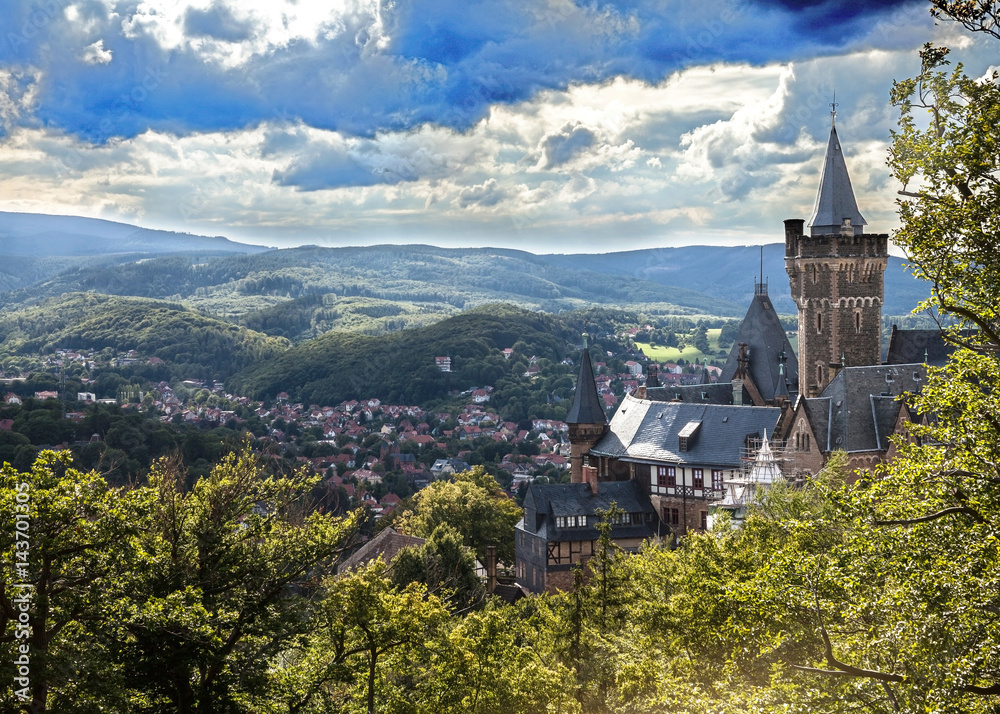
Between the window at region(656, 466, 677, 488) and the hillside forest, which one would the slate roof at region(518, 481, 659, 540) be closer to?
the window at region(656, 466, 677, 488)

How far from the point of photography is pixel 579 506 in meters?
58.9

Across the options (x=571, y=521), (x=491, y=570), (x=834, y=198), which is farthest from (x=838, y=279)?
(x=491, y=570)

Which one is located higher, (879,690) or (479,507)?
(879,690)

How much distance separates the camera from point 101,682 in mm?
16547

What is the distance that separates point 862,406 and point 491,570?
24.7 metres

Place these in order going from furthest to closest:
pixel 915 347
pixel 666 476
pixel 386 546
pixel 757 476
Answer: pixel 666 476 → pixel 386 546 → pixel 915 347 → pixel 757 476

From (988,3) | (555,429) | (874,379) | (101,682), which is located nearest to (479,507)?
(874,379)

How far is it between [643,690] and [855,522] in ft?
33.3

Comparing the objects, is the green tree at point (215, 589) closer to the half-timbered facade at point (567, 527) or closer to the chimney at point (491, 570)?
the half-timbered facade at point (567, 527)

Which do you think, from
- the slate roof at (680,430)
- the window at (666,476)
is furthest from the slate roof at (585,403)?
the window at (666,476)

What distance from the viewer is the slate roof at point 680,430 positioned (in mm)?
59281

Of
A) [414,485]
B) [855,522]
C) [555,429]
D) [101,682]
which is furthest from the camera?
[555,429]

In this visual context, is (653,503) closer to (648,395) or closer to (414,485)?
(648,395)

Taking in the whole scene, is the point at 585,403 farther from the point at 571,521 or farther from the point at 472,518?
the point at 571,521
